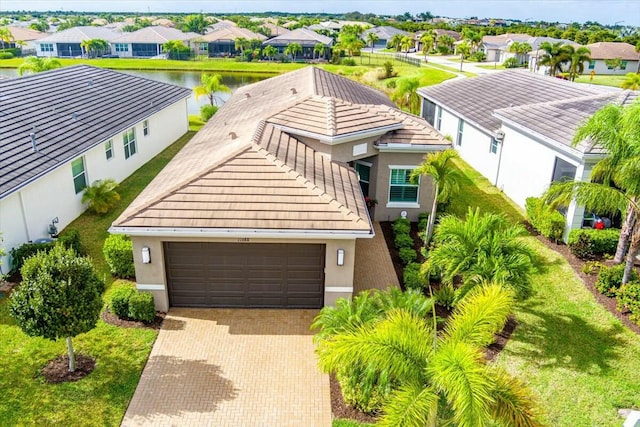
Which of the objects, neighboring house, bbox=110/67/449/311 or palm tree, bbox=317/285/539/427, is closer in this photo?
palm tree, bbox=317/285/539/427

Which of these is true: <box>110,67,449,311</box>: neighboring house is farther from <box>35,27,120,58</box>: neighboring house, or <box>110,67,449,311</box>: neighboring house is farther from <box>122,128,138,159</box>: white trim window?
<box>35,27,120,58</box>: neighboring house

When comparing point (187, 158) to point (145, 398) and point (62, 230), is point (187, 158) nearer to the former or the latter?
point (62, 230)

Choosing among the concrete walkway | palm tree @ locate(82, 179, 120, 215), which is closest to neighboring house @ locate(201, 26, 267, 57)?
palm tree @ locate(82, 179, 120, 215)

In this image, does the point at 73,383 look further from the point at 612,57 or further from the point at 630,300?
the point at 612,57

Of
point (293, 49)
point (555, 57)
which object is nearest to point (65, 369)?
point (555, 57)

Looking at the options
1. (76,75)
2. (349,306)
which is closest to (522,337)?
(349,306)

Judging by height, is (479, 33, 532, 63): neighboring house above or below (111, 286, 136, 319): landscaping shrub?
above
